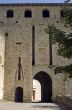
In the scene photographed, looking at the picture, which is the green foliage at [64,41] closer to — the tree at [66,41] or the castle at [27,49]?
the tree at [66,41]

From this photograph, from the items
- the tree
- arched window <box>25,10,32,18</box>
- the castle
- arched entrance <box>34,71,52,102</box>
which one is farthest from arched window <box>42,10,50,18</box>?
the tree

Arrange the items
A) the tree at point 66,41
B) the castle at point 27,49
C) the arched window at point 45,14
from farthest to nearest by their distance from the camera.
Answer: the arched window at point 45,14 → the castle at point 27,49 → the tree at point 66,41

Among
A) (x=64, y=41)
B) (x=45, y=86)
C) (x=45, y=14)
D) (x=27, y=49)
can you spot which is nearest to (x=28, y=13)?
(x=45, y=14)

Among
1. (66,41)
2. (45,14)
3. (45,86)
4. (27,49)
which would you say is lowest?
(45,86)

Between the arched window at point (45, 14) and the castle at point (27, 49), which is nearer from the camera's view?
the castle at point (27, 49)

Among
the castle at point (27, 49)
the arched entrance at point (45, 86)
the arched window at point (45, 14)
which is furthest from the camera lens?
the arched entrance at point (45, 86)

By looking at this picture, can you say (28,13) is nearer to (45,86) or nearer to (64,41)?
(45,86)

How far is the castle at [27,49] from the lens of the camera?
2927 centimetres

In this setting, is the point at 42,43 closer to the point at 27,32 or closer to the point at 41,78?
the point at 27,32

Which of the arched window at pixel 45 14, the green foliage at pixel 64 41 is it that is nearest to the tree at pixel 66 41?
the green foliage at pixel 64 41

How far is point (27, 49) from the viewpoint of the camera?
29.8m

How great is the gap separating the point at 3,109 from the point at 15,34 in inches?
605

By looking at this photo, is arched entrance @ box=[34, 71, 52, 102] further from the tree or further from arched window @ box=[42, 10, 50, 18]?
the tree

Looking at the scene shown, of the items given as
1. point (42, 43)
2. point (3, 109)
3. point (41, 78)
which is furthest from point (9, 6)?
point (3, 109)
